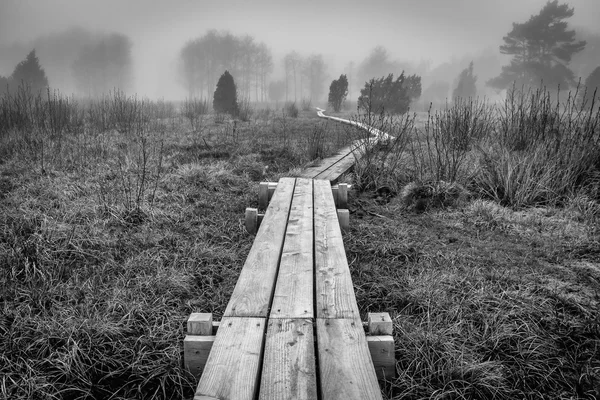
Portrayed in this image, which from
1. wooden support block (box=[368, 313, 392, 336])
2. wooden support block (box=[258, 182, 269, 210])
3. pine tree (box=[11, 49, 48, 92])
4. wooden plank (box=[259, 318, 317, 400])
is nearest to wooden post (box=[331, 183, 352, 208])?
wooden support block (box=[258, 182, 269, 210])

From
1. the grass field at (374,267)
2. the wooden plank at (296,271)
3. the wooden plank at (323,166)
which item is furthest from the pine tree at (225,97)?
the wooden plank at (296,271)

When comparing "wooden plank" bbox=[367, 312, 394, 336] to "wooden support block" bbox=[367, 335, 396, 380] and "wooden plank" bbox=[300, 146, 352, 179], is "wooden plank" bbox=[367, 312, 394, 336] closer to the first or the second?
"wooden support block" bbox=[367, 335, 396, 380]

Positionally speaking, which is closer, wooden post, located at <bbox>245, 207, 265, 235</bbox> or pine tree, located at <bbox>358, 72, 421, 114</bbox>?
wooden post, located at <bbox>245, 207, 265, 235</bbox>

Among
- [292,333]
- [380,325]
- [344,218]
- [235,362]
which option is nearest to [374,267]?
[344,218]

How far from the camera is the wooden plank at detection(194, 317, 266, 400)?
3.79ft

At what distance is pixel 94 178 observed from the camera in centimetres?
511

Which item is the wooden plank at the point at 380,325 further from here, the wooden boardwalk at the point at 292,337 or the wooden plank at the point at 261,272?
the wooden plank at the point at 261,272

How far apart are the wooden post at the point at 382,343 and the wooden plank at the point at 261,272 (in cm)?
48

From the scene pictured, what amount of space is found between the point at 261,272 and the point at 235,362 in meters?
0.74

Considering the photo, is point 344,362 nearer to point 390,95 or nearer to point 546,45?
point 390,95

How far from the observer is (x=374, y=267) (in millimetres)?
2934

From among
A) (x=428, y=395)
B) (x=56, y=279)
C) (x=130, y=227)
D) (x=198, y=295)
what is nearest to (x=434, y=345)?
(x=428, y=395)

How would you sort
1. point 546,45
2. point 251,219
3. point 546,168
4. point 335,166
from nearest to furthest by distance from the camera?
point 251,219
point 546,168
point 335,166
point 546,45

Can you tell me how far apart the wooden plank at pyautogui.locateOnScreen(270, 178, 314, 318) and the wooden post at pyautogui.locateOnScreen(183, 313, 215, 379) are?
283 mm
